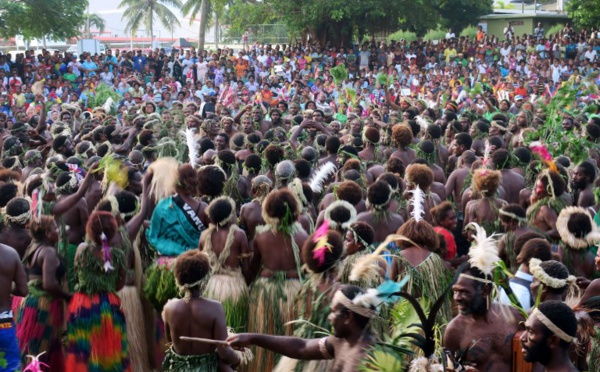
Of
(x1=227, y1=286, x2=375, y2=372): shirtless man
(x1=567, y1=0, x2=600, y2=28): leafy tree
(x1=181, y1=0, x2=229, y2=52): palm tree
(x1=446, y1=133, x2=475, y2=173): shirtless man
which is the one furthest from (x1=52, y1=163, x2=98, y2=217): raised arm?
(x1=567, y1=0, x2=600, y2=28): leafy tree

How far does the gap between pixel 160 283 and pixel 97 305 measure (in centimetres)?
80

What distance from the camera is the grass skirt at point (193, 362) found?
582 centimetres

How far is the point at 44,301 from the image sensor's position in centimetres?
727

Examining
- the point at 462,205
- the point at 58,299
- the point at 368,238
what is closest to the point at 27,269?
the point at 58,299

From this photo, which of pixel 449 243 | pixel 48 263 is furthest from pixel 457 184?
pixel 48 263

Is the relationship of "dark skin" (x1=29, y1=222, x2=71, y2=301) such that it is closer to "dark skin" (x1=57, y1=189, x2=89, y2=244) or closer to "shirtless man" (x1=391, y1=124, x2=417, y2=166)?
"dark skin" (x1=57, y1=189, x2=89, y2=244)

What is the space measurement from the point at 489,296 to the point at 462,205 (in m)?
4.94

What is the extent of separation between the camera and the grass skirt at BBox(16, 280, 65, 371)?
23.9 feet

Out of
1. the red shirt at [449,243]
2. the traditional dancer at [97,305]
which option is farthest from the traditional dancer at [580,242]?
the traditional dancer at [97,305]

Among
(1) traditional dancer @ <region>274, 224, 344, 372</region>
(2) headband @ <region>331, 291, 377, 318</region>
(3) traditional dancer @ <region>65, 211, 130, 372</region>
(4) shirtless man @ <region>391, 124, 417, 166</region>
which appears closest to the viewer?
(2) headband @ <region>331, 291, 377, 318</region>

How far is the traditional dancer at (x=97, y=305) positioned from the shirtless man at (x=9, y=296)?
526 millimetres

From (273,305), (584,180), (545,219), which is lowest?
(273,305)

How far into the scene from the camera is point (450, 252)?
25.0 ft

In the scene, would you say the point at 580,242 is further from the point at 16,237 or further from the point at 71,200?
the point at 16,237
